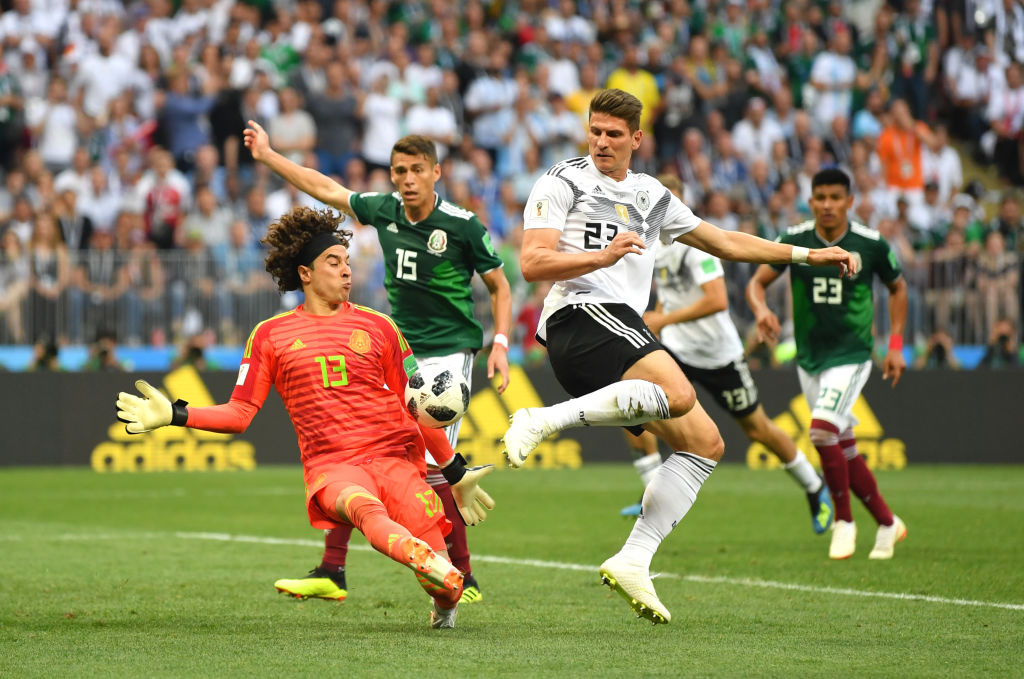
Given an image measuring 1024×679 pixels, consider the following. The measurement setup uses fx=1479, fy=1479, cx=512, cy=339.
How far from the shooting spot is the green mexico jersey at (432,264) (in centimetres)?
812

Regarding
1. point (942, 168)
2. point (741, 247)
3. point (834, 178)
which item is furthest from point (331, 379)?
point (942, 168)

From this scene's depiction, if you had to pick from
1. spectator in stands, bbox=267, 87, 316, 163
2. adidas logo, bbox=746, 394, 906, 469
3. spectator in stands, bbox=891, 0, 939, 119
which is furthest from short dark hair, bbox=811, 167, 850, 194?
spectator in stands, bbox=891, 0, 939, 119

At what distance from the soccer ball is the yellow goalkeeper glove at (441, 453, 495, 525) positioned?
31 centimetres

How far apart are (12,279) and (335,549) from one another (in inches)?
417

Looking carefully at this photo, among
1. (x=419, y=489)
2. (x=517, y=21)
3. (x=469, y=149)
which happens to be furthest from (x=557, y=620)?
(x=517, y=21)

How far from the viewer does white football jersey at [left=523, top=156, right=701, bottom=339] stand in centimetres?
689

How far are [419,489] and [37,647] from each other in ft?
5.72

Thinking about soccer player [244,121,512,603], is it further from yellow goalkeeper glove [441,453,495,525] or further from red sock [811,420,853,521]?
red sock [811,420,853,521]

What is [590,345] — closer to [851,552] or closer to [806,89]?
[851,552]

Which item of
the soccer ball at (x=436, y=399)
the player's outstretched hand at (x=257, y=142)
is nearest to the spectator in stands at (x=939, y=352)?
the player's outstretched hand at (x=257, y=142)

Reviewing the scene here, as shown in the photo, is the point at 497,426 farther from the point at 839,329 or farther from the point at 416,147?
the point at 416,147

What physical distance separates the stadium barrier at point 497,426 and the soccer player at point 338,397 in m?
10.2

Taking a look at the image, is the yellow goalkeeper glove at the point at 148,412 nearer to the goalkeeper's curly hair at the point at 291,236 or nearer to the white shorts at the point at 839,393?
the goalkeeper's curly hair at the point at 291,236

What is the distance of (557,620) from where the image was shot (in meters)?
6.97
